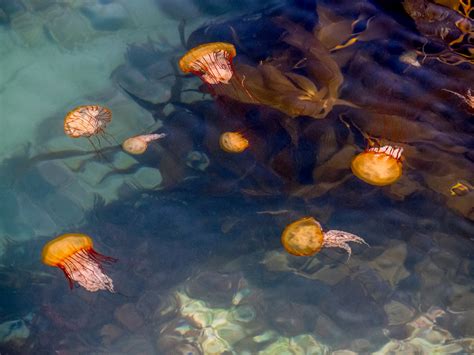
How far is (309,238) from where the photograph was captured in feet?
9.92

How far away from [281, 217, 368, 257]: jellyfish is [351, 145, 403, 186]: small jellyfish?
18.0 inches

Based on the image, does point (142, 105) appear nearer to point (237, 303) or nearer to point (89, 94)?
point (89, 94)

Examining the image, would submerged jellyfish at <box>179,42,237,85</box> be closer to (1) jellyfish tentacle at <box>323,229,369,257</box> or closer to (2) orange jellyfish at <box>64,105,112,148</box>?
(2) orange jellyfish at <box>64,105,112,148</box>

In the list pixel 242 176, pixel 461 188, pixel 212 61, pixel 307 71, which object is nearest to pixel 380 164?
pixel 461 188

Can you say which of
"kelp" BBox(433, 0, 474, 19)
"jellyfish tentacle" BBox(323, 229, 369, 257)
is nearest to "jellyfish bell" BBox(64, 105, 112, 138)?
"jellyfish tentacle" BBox(323, 229, 369, 257)

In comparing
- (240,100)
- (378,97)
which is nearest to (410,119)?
(378,97)

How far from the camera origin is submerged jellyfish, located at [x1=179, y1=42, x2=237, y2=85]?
3.05 metres

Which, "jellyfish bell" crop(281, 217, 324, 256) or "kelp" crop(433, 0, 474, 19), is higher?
"kelp" crop(433, 0, 474, 19)

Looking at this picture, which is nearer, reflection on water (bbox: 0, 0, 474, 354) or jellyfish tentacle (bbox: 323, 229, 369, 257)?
reflection on water (bbox: 0, 0, 474, 354)

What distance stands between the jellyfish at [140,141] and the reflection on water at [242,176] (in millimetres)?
14

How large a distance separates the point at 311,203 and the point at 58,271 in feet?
6.85

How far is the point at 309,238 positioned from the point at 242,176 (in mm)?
688

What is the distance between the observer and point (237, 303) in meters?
3.42

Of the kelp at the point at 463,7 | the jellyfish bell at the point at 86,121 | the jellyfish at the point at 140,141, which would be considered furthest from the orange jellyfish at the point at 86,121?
the kelp at the point at 463,7
